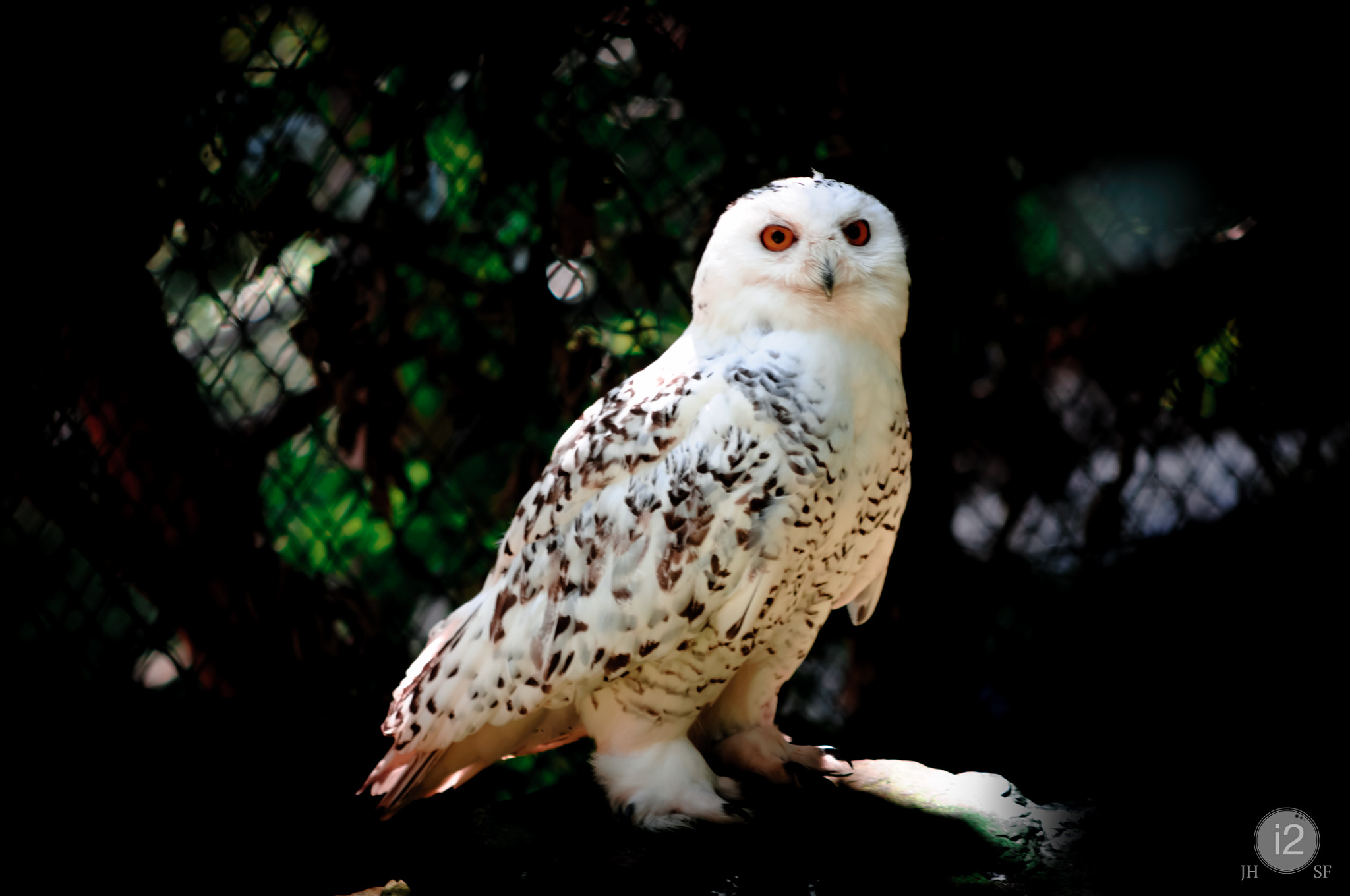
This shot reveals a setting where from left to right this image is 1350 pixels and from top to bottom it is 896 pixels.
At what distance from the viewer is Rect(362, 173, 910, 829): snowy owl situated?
3.50ft

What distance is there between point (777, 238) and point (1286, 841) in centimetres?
112

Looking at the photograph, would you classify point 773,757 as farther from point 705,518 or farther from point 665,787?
point 705,518

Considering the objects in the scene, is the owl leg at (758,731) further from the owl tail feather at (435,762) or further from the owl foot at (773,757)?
the owl tail feather at (435,762)

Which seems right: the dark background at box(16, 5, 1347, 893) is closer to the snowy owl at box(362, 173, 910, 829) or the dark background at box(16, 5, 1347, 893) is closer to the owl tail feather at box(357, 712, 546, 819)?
the owl tail feather at box(357, 712, 546, 819)

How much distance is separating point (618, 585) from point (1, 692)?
1.44 m

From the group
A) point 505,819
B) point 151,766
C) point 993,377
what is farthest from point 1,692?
point 993,377

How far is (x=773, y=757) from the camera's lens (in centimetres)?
133

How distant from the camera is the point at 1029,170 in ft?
5.85

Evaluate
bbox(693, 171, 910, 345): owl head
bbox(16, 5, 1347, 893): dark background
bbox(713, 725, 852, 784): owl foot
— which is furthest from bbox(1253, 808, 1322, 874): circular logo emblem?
bbox(693, 171, 910, 345): owl head

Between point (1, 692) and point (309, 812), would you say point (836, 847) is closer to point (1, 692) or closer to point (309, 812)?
point (309, 812)

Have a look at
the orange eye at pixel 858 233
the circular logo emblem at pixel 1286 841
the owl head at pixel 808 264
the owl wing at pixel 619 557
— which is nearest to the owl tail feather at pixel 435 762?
the owl wing at pixel 619 557

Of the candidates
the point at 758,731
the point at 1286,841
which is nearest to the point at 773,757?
the point at 758,731

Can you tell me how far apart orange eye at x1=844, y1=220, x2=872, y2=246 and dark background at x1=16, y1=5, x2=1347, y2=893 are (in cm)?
56

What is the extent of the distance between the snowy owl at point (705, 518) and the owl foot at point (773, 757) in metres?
→ 0.09
